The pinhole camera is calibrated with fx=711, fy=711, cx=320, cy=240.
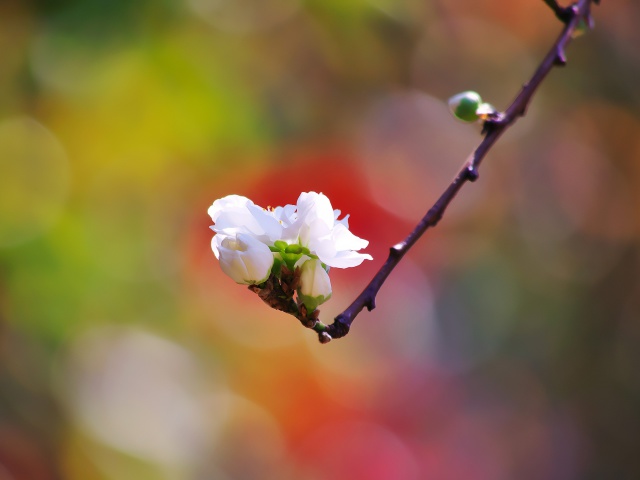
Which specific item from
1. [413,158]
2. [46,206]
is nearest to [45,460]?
[46,206]


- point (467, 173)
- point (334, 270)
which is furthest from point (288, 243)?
point (334, 270)

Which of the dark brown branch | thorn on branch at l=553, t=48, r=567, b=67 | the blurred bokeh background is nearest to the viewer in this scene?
the dark brown branch

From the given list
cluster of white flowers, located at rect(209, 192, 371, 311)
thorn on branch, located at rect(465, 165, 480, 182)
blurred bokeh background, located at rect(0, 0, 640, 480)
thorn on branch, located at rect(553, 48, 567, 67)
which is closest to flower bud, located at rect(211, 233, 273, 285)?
cluster of white flowers, located at rect(209, 192, 371, 311)

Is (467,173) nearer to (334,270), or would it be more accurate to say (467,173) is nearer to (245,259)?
(245,259)

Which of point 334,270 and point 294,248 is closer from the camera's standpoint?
point 294,248

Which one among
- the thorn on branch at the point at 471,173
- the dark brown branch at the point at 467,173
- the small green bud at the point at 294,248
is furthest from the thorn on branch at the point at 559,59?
the small green bud at the point at 294,248

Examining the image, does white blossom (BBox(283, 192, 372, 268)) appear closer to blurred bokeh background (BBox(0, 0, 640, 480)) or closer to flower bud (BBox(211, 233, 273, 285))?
flower bud (BBox(211, 233, 273, 285))

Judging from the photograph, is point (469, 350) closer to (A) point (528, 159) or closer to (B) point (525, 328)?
(B) point (525, 328)
